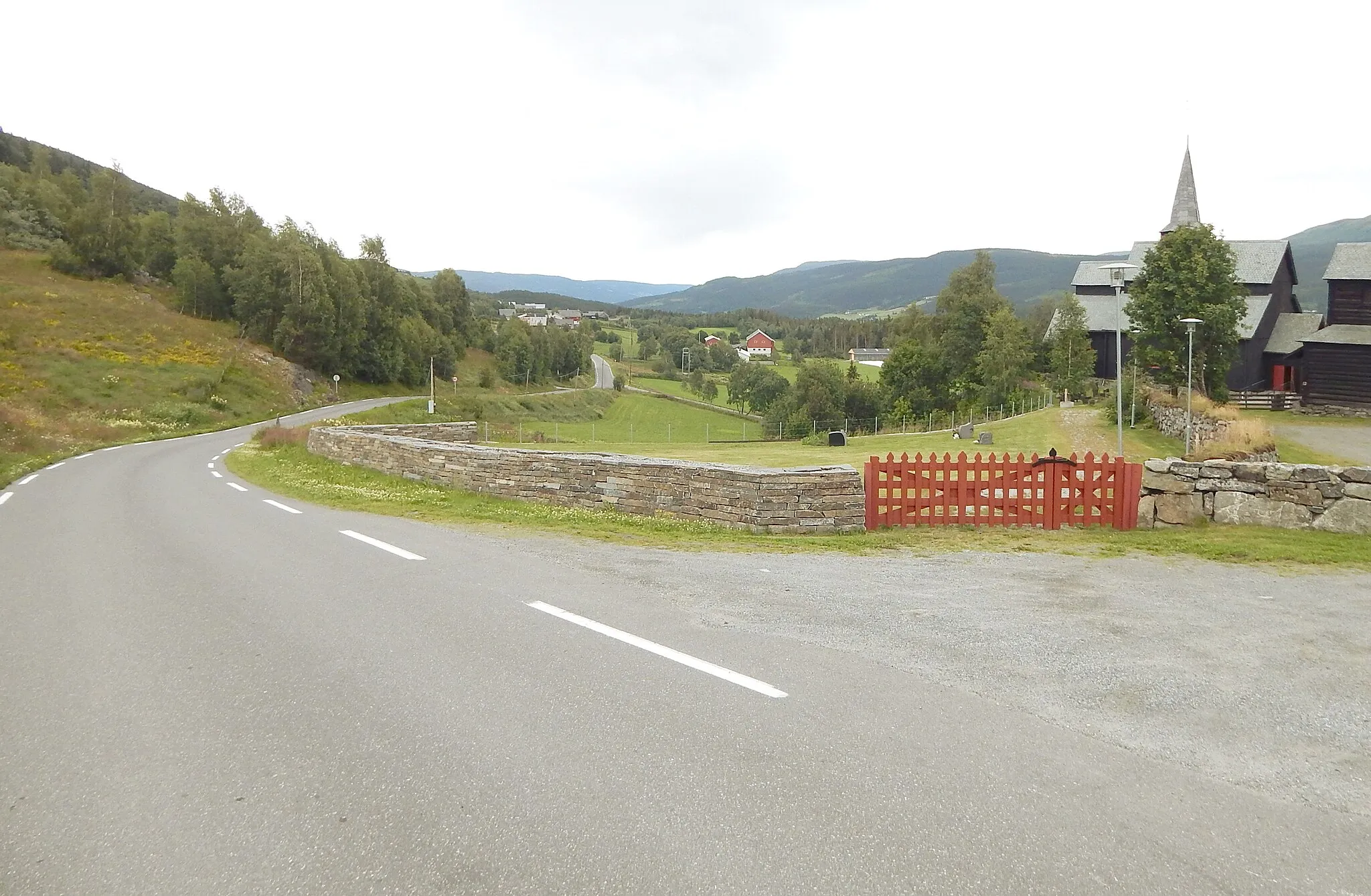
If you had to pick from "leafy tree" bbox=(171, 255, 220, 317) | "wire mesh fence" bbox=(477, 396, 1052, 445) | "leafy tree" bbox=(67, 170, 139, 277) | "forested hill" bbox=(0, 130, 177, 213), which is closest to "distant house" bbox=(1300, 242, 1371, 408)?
"wire mesh fence" bbox=(477, 396, 1052, 445)

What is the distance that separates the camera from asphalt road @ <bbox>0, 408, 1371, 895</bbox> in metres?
3.35

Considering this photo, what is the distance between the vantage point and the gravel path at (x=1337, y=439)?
30.5 m

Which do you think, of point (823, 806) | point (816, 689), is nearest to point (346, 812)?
point (823, 806)

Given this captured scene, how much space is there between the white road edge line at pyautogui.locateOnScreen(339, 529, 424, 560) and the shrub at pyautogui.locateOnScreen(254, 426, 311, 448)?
1727 cm

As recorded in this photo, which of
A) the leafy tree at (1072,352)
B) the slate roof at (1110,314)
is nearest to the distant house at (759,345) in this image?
the slate roof at (1110,314)

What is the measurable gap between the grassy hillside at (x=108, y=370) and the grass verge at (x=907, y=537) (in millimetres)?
17939

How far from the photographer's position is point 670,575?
8.72 m

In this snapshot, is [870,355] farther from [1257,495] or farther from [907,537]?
[907,537]

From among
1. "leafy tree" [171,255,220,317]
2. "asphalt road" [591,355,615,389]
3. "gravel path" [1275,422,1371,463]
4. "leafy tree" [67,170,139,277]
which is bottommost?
"gravel path" [1275,422,1371,463]

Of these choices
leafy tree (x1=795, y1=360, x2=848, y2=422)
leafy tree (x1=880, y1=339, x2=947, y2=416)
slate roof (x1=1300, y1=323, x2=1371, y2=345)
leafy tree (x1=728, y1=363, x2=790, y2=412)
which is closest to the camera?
slate roof (x1=1300, y1=323, x2=1371, y2=345)

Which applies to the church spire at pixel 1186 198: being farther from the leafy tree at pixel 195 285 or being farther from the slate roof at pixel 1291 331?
the leafy tree at pixel 195 285

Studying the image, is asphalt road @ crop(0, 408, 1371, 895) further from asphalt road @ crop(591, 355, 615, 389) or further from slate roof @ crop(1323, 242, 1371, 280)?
asphalt road @ crop(591, 355, 615, 389)

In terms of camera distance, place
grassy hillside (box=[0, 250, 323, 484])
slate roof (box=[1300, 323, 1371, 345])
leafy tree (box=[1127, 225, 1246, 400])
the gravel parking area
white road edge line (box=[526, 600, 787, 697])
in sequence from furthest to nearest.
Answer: slate roof (box=[1300, 323, 1371, 345]) → leafy tree (box=[1127, 225, 1246, 400]) → grassy hillside (box=[0, 250, 323, 484]) → white road edge line (box=[526, 600, 787, 697]) → the gravel parking area

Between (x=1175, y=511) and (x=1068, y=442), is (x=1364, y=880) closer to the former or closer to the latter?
(x=1175, y=511)
